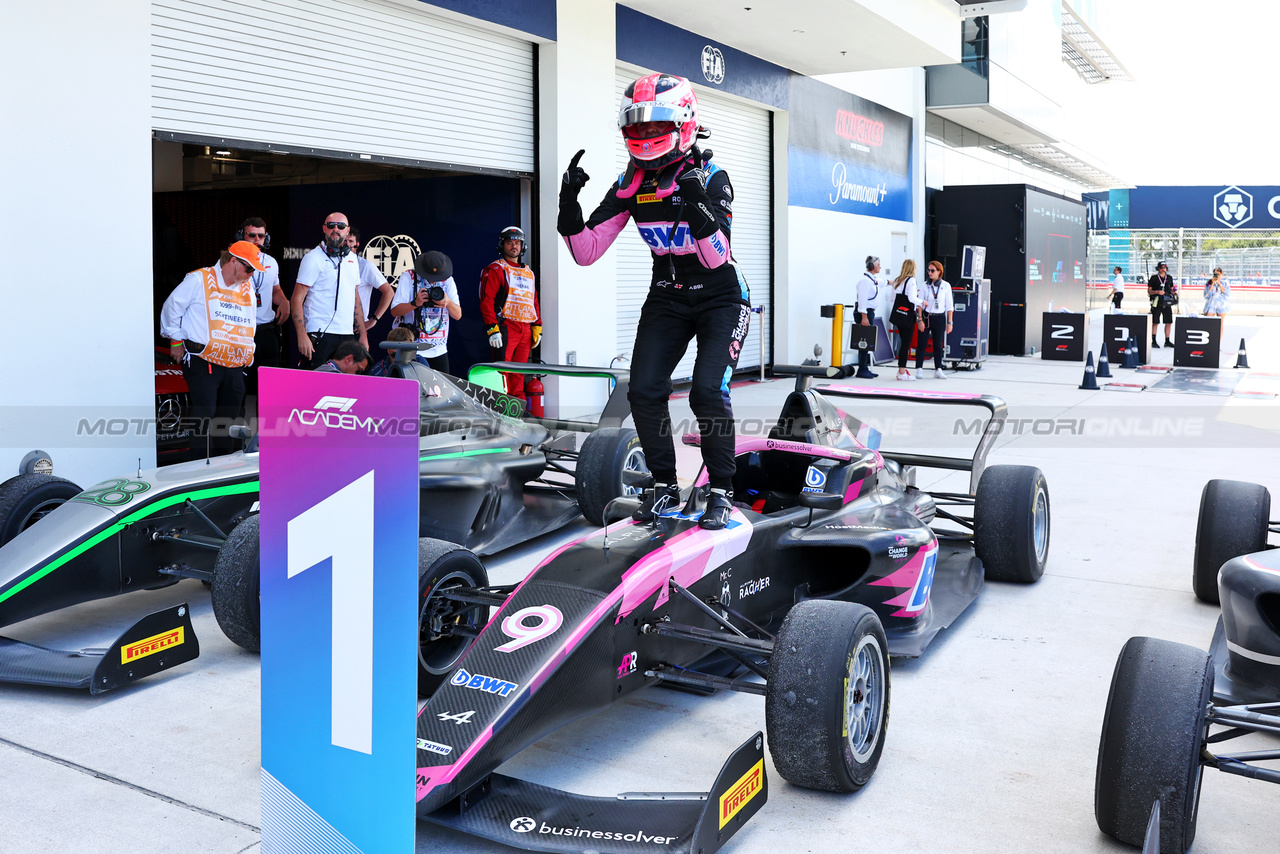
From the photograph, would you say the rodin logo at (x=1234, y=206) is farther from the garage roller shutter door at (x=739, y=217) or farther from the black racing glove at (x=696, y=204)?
the black racing glove at (x=696, y=204)

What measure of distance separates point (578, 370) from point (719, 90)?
7326 millimetres

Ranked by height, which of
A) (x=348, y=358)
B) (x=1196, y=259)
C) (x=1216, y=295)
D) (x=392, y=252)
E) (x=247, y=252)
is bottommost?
(x=348, y=358)

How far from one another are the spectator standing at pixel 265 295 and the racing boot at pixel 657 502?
3.57m

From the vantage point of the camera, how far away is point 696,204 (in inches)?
157

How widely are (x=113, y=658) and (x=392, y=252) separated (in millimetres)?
8103

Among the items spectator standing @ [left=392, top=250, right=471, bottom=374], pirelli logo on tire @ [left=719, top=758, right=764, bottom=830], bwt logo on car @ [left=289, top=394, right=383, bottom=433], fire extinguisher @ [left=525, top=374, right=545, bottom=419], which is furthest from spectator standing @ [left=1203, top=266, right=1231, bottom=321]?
bwt logo on car @ [left=289, top=394, right=383, bottom=433]

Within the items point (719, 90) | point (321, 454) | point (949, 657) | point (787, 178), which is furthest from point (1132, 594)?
point (787, 178)

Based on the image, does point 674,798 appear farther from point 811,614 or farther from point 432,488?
point 432,488

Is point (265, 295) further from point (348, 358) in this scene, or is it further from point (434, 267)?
point (348, 358)

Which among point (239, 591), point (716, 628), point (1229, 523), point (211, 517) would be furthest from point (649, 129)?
point (1229, 523)

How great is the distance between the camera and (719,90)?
1286cm

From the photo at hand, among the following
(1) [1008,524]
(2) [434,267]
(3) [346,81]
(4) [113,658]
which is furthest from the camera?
(3) [346,81]

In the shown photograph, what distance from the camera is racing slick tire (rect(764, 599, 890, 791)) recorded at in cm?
297

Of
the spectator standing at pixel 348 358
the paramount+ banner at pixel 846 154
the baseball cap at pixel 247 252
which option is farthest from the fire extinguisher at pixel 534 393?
the paramount+ banner at pixel 846 154
